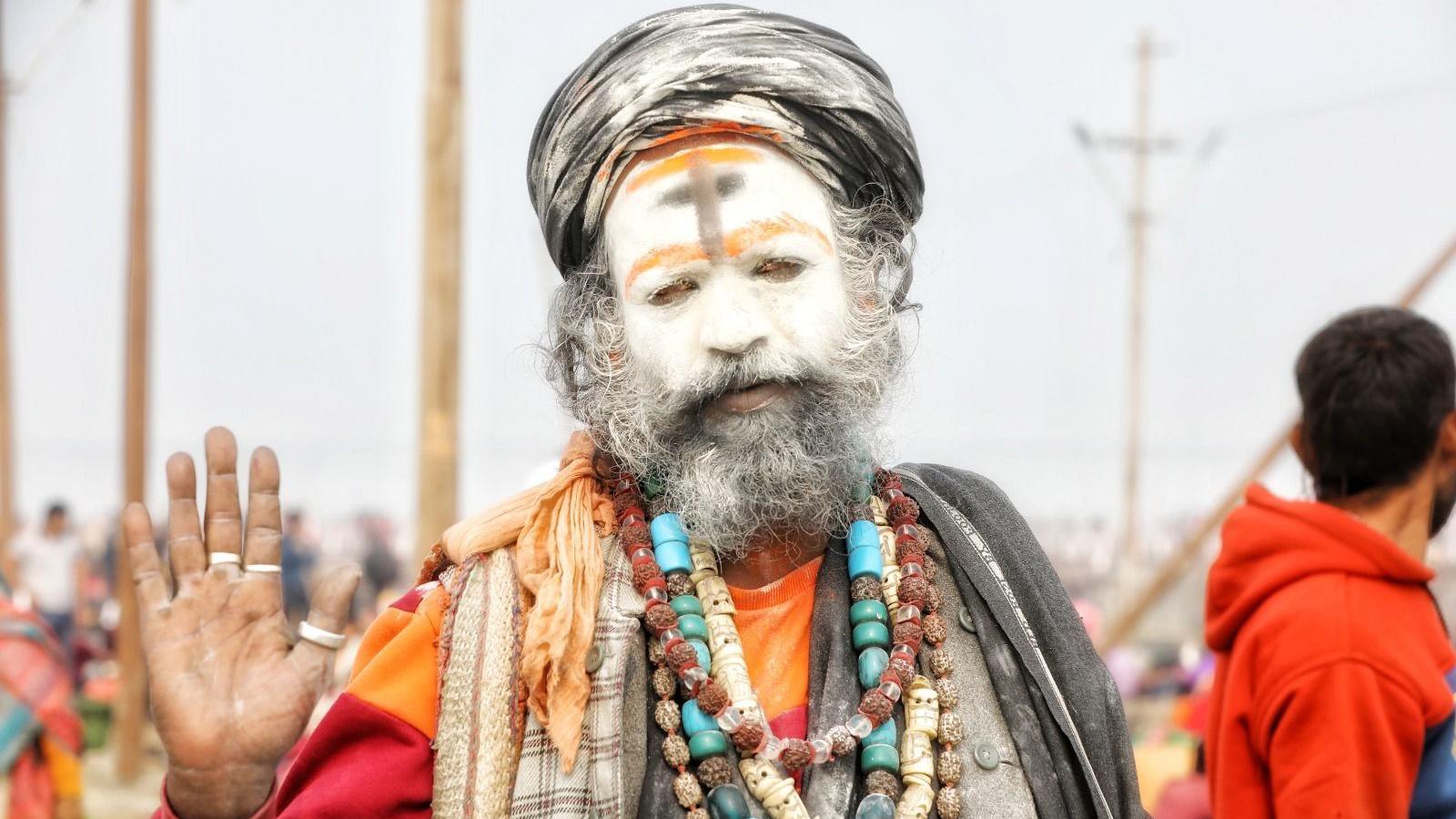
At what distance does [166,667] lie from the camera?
2.18 metres

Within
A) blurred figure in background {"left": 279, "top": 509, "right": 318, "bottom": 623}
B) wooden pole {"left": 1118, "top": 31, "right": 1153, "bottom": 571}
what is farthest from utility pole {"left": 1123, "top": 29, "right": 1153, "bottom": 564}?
blurred figure in background {"left": 279, "top": 509, "right": 318, "bottom": 623}

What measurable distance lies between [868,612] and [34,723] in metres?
3.42

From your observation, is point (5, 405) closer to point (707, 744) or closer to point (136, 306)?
point (136, 306)

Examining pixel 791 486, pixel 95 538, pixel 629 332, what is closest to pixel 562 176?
pixel 629 332

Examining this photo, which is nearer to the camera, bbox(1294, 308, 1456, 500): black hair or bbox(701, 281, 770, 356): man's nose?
bbox(701, 281, 770, 356): man's nose

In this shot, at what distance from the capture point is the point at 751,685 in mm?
2365

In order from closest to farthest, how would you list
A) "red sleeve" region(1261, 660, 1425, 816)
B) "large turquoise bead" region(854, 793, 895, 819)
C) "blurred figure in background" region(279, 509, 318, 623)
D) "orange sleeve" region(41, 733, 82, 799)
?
1. "large turquoise bead" region(854, 793, 895, 819)
2. "red sleeve" region(1261, 660, 1425, 816)
3. "orange sleeve" region(41, 733, 82, 799)
4. "blurred figure in background" region(279, 509, 318, 623)

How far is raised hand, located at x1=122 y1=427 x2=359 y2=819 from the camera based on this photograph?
2156mm

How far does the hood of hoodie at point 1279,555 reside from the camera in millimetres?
2902

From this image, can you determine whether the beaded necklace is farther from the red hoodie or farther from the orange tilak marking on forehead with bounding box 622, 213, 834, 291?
the red hoodie

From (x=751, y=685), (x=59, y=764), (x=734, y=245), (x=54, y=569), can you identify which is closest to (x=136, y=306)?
(x=54, y=569)

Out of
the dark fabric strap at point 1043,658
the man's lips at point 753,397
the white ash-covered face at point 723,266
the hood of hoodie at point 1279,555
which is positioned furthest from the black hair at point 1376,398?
the man's lips at point 753,397

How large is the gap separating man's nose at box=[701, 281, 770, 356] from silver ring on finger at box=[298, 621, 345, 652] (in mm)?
732

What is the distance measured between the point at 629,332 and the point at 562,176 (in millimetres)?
299
